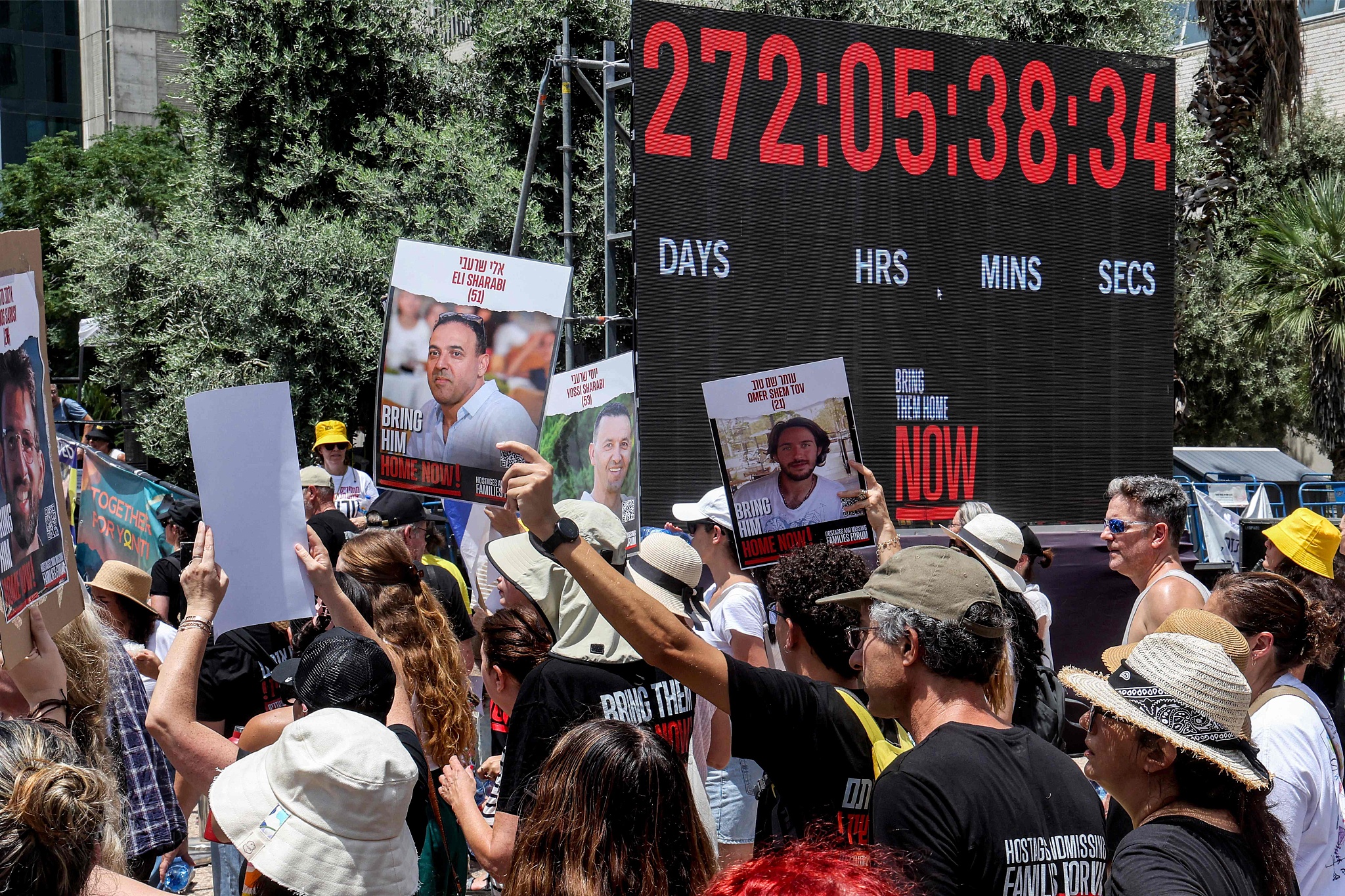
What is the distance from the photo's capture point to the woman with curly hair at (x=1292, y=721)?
285cm

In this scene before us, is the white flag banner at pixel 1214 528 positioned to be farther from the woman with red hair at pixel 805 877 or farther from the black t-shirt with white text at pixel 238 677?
the woman with red hair at pixel 805 877

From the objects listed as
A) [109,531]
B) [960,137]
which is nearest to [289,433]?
[109,531]

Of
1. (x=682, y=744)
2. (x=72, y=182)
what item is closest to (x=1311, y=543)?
(x=682, y=744)

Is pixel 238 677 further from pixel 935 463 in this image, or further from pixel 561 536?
pixel 935 463

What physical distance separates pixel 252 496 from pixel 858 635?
1754 mm

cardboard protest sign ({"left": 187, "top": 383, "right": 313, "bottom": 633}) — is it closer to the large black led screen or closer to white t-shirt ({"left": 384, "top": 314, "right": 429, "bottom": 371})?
white t-shirt ({"left": 384, "top": 314, "right": 429, "bottom": 371})

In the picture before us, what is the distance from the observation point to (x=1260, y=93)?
17.7 m

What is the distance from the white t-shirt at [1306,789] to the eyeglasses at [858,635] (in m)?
1.01

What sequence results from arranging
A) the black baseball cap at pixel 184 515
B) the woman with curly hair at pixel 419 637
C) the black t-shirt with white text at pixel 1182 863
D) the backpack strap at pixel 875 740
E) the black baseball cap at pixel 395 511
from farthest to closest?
1. the black baseball cap at pixel 184 515
2. the black baseball cap at pixel 395 511
3. the woman with curly hair at pixel 419 637
4. the backpack strap at pixel 875 740
5. the black t-shirt with white text at pixel 1182 863

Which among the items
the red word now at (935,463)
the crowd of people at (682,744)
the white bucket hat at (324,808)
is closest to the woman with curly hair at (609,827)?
the crowd of people at (682,744)

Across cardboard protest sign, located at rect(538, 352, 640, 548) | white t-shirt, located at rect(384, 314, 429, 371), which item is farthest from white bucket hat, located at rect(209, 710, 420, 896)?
cardboard protest sign, located at rect(538, 352, 640, 548)

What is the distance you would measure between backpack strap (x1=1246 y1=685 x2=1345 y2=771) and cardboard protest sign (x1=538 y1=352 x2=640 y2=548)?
3.61 metres

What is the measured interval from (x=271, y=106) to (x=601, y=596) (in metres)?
14.5

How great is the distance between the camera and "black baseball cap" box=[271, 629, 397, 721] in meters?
2.81
